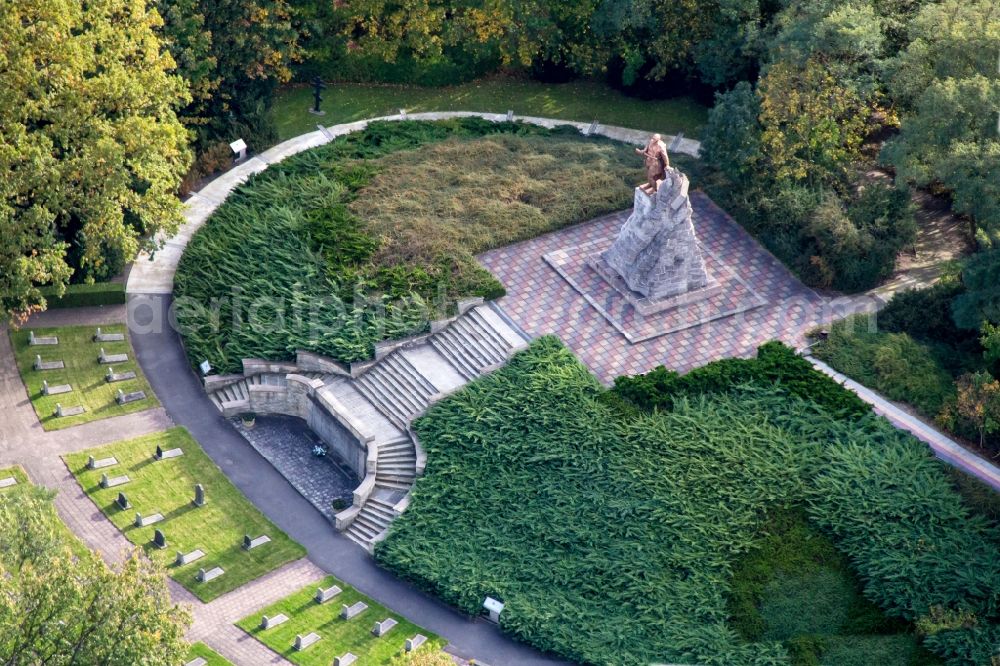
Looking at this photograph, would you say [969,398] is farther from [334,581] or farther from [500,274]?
[334,581]

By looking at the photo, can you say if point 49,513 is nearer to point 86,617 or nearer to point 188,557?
point 86,617

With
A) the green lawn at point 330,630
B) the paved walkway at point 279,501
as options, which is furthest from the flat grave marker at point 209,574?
the paved walkway at point 279,501

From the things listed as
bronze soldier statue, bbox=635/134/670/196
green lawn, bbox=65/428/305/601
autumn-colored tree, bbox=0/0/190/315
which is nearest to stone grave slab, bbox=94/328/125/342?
autumn-colored tree, bbox=0/0/190/315

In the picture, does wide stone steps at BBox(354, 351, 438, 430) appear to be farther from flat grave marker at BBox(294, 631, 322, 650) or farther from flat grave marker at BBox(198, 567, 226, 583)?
flat grave marker at BBox(294, 631, 322, 650)

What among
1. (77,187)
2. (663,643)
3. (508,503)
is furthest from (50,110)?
(663,643)

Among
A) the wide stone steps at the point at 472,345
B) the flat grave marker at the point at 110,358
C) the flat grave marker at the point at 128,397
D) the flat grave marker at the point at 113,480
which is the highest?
the wide stone steps at the point at 472,345

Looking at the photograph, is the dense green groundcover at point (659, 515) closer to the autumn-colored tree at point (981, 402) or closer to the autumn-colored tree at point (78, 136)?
the autumn-colored tree at point (981, 402)

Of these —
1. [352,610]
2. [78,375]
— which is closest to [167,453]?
[78,375]
